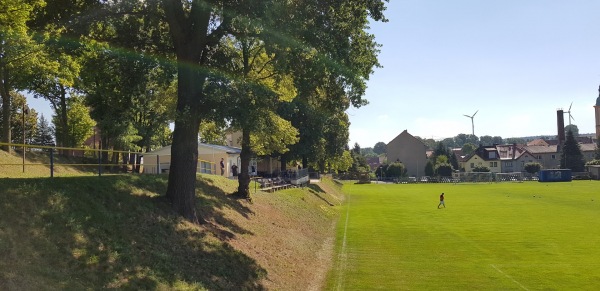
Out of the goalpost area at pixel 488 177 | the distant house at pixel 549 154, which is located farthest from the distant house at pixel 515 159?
the goalpost area at pixel 488 177

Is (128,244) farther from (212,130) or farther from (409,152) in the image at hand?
(409,152)

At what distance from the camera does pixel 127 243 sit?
1251cm

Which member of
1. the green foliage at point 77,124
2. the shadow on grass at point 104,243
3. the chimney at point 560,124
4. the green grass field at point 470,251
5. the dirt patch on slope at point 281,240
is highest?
the chimney at point 560,124

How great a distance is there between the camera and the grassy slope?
31.6 feet

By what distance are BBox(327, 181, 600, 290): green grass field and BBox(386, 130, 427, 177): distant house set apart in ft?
342

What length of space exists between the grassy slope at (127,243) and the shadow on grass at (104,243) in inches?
1.0

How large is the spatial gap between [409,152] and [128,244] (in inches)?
5557

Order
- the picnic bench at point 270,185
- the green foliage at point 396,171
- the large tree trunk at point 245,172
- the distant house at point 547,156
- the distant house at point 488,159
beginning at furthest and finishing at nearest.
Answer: the distant house at point 547,156, the distant house at point 488,159, the green foliage at point 396,171, the picnic bench at point 270,185, the large tree trunk at point 245,172

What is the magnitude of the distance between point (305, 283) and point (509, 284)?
7414mm

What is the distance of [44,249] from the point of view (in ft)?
32.3

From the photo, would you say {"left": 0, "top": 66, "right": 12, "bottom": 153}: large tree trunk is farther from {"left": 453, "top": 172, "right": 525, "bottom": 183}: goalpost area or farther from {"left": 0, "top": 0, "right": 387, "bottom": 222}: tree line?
{"left": 453, "top": 172, "right": 525, "bottom": 183}: goalpost area

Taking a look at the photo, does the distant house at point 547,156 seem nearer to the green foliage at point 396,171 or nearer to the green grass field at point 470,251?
the green foliage at point 396,171

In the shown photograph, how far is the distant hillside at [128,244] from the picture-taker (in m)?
9.64

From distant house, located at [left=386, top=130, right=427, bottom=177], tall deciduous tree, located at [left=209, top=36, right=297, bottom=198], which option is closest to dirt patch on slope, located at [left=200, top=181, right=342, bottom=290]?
tall deciduous tree, located at [left=209, top=36, right=297, bottom=198]
